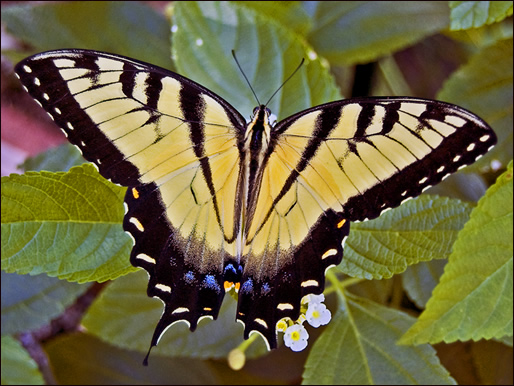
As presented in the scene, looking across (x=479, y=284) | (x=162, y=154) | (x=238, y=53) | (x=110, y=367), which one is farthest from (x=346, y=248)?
(x=110, y=367)

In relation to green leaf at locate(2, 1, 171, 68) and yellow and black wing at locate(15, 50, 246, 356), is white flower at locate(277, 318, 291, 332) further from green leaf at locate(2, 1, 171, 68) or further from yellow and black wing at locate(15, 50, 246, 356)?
green leaf at locate(2, 1, 171, 68)

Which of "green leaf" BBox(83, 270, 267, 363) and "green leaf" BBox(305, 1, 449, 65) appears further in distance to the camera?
"green leaf" BBox(305, 1, 449, 65)

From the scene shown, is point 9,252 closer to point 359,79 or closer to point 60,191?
point 60,191

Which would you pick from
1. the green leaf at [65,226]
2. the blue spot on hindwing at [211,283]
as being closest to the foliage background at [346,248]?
the green leaf at [65,226]

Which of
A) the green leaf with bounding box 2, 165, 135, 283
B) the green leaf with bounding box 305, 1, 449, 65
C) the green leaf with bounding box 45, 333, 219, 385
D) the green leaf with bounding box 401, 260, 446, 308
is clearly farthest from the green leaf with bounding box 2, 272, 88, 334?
→ the green leaf with bounding box 305, 1, 449, 65

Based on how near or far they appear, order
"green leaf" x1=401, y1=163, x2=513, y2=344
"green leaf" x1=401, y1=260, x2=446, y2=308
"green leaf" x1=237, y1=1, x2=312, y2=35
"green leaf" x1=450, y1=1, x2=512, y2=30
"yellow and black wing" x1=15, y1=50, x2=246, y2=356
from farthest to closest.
Answer: "green leaf" x1=237, y1=1, x2=312, y2=35
"green leaf" x1=401, y1=260, x2=446, y2=308
"green leaf" x1=450, y1=1, x2=512, y2=30
"green leaf" x1=401, y1=163, x2=513, y2=344
"yellow and black wing" x1=15, y1=50, x2=246, y2=356

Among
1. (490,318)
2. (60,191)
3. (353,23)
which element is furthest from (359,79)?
(60,191)
